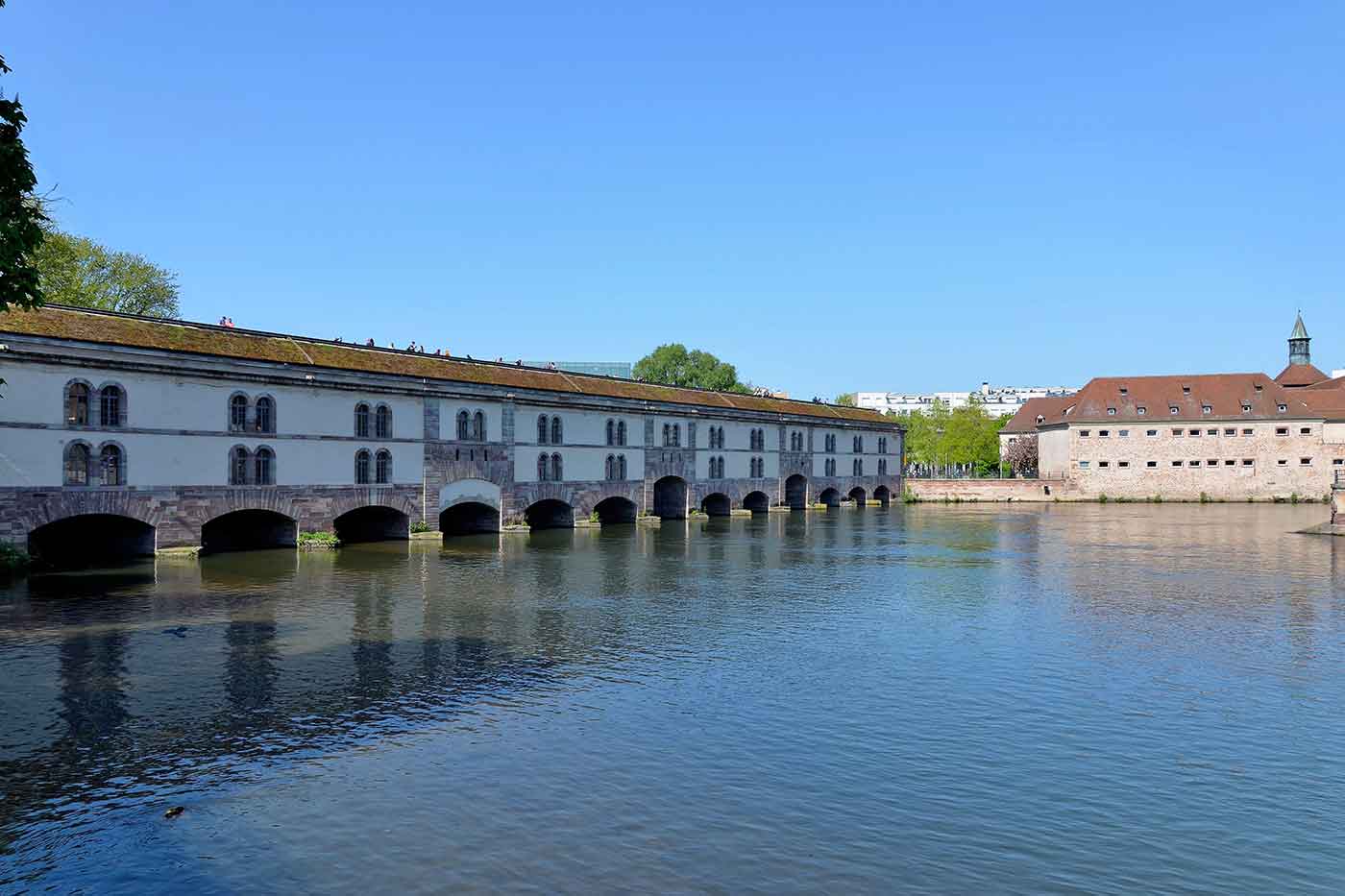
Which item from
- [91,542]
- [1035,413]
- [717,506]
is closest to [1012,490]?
[1035,413]

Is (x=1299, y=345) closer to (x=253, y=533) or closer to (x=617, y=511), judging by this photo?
(x=617, y=511)

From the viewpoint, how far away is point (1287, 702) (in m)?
16.9

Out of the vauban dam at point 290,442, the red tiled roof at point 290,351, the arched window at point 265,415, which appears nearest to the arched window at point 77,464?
the vauban dam at point 290,442

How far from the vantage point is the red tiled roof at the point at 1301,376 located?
10025cm

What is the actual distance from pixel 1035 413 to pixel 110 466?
328 feet

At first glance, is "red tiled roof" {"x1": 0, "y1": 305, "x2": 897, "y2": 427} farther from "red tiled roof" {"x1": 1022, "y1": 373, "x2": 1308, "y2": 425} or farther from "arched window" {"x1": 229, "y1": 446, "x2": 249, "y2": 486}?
"red tiled roof" {"x1": 1022, "y1": 373, "x2": 1308, "y2": 425}

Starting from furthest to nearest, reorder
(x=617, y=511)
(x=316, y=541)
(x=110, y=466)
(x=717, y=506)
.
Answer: (x=717, y=506) → (x=617, y=511) → (x=316, y=541) → (x=110, y=466)

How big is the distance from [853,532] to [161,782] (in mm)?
47105

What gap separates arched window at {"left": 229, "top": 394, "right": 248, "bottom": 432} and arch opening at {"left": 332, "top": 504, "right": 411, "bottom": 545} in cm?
780

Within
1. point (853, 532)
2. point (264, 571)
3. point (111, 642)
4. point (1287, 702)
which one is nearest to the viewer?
point (1287, 702)

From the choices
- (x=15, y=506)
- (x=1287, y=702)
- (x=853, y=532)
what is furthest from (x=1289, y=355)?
(x=15, y=506)

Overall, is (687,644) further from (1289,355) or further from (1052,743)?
(1289,355)

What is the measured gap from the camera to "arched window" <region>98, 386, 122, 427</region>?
34844 millimetres

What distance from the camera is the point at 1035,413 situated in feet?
374
